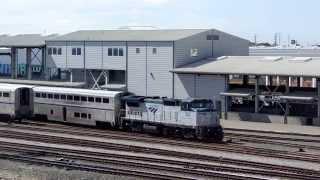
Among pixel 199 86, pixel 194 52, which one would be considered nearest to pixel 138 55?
pixel 194 52

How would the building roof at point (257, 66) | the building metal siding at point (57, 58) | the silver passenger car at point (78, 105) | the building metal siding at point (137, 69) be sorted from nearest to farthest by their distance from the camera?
the silver passenger car at point (78, 105) < the building roof at point (257, 66) < the building metal siding at point (137, 69) < the building metal siding at point (57, 58)

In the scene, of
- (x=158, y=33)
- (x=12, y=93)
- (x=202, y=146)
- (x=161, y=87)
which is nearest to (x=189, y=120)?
(x=202, y=146)

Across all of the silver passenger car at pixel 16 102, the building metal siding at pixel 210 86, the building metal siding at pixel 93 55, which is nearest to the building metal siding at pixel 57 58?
the building metal siding at pixel 93 55

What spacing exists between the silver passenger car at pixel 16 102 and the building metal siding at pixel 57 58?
56.6ft

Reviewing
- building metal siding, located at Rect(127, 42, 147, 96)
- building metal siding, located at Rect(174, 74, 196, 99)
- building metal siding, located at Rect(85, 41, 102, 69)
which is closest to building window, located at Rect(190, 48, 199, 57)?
building metal siding, located at Rect(174, 74, 196, 99)

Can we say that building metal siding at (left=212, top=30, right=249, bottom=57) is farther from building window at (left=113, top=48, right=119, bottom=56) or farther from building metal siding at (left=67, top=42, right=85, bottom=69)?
building metal siding at (left=67, top=42, right=85, bottom=69)

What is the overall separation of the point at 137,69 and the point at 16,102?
47.2ft

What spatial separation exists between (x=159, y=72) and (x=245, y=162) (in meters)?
28.9

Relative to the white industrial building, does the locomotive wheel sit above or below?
below

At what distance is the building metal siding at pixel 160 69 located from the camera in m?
54.0

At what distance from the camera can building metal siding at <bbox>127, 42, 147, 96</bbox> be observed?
5584 centimetres

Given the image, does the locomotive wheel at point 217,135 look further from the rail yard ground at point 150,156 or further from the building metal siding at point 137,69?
the building metal siding at point 137,69

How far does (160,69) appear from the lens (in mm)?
54625

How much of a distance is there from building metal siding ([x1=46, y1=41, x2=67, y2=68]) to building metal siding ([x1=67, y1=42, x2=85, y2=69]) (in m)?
0.58
